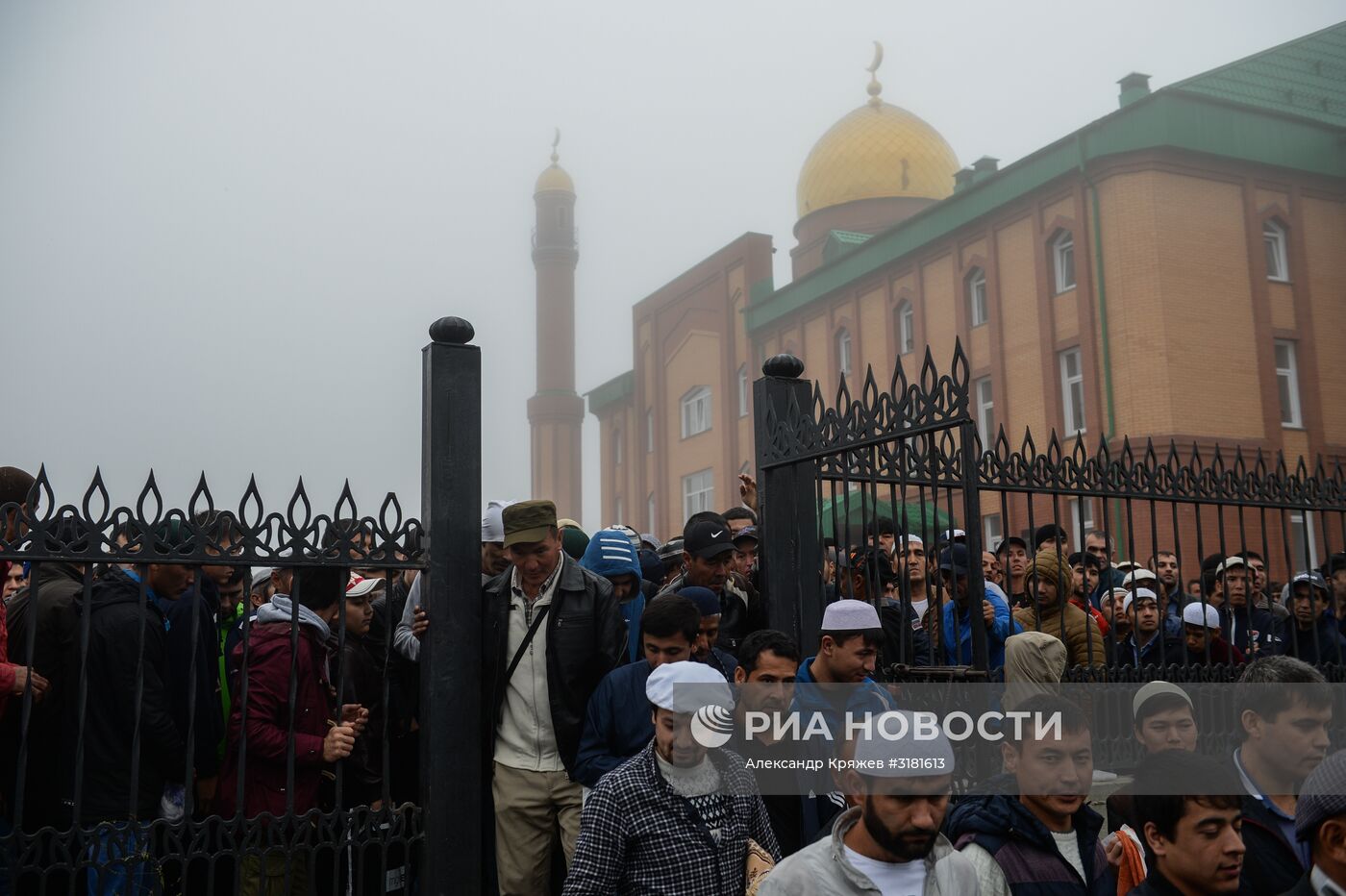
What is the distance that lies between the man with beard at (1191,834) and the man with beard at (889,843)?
1.85 feet

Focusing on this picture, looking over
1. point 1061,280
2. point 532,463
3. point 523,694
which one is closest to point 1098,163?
point 1061,280

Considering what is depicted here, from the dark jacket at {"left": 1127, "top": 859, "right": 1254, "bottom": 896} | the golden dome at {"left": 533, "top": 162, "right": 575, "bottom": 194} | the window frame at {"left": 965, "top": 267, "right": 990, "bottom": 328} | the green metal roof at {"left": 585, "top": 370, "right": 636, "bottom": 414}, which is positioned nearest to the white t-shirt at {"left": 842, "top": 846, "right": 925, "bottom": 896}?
the dark jacket at {"left": 1127, "top": 859, "right": 1254, "bottom": 896}

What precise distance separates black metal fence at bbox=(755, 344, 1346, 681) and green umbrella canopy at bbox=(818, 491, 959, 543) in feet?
0.15

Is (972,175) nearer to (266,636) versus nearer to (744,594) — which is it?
(744,594)

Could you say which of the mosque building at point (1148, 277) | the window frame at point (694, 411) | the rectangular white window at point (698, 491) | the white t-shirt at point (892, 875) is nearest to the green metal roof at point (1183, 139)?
the mosque building at point (1148, 277)

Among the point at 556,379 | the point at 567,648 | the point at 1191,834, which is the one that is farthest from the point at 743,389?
the point at 1191,834

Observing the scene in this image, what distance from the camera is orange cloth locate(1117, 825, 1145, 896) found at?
13.8ft

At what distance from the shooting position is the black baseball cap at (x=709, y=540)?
5.86 meters

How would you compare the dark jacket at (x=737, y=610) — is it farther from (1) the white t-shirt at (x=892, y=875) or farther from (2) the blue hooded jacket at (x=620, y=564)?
(1) the white t-shirt at (x=892, y=875)

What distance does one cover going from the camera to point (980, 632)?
478 centimetres

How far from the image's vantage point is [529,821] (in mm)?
5027

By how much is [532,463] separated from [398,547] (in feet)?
147

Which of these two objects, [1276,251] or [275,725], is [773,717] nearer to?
[275,725]

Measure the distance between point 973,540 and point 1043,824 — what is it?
132cm
